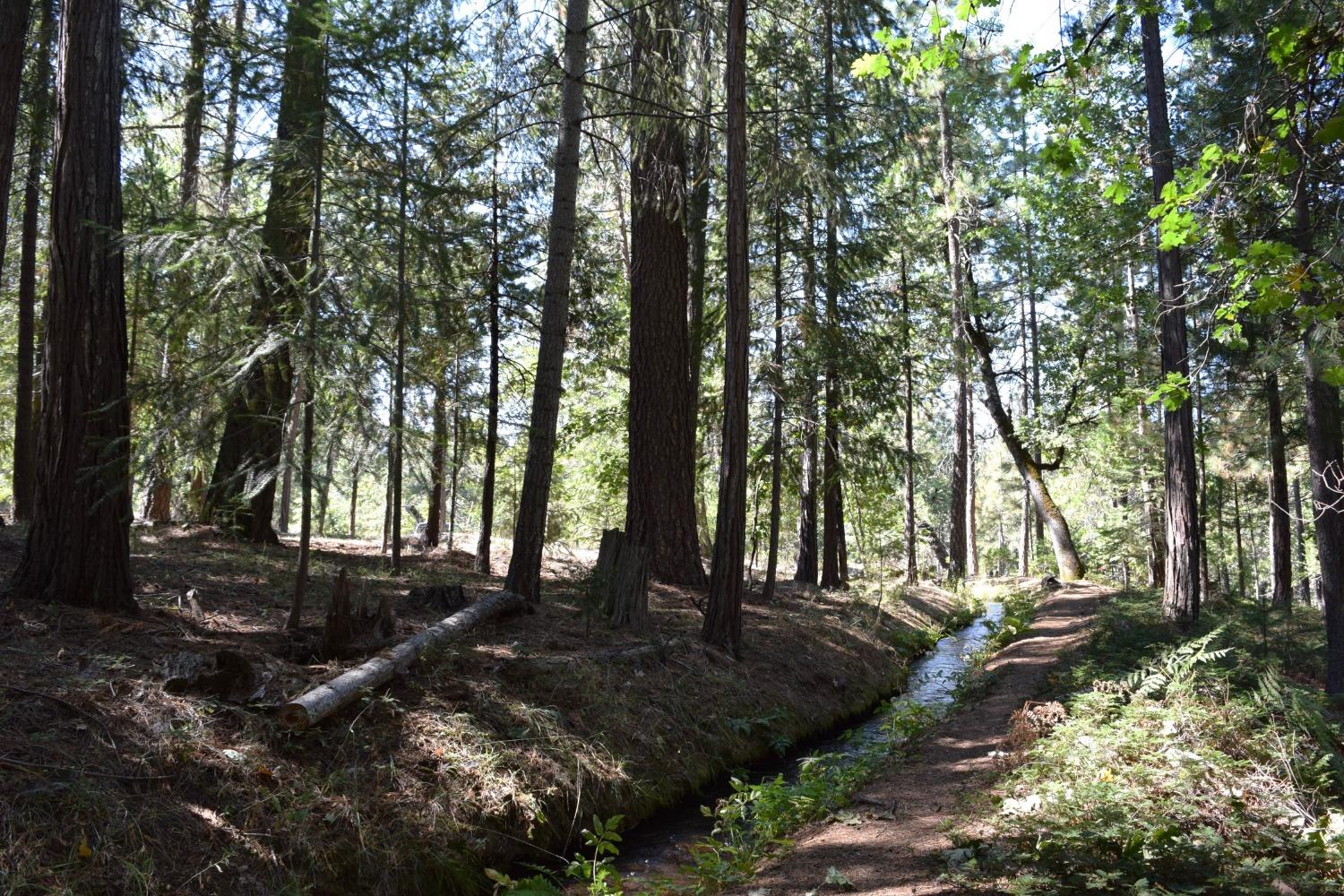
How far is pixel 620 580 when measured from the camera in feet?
29.8

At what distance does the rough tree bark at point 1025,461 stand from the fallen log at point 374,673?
56.4 feet

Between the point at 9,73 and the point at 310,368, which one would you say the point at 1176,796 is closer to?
the point at 310,368

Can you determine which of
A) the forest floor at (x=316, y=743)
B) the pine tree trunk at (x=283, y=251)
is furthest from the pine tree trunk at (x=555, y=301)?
the pine tree trunk at (x=283, y=251)

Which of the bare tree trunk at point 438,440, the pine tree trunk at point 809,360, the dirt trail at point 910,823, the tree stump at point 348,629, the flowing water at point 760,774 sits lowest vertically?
the flowing water at point 760,774

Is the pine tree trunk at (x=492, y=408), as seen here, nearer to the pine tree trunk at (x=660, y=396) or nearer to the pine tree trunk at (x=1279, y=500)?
the pine tree trunk at (x=660, y=396)

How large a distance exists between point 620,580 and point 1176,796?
5682 mm

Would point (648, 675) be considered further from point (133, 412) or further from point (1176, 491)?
point (1176, 491)

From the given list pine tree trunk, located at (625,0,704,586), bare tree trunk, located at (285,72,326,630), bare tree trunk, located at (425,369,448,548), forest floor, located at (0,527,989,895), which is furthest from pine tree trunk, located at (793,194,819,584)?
bare tree trunk, located at (285,72,326,630)

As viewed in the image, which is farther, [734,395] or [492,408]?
[492,408]

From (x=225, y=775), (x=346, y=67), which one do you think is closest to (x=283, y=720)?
(x=225, y=775)

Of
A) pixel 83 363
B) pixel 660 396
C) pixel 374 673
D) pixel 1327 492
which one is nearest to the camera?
pixel 374 673

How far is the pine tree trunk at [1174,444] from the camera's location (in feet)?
40.1

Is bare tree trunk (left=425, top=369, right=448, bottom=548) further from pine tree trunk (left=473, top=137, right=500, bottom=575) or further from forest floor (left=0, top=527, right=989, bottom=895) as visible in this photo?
forest floor (left=0, top=527, right=989, bottom=895)

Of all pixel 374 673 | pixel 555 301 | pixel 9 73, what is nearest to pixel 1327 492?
pixel 555 301
